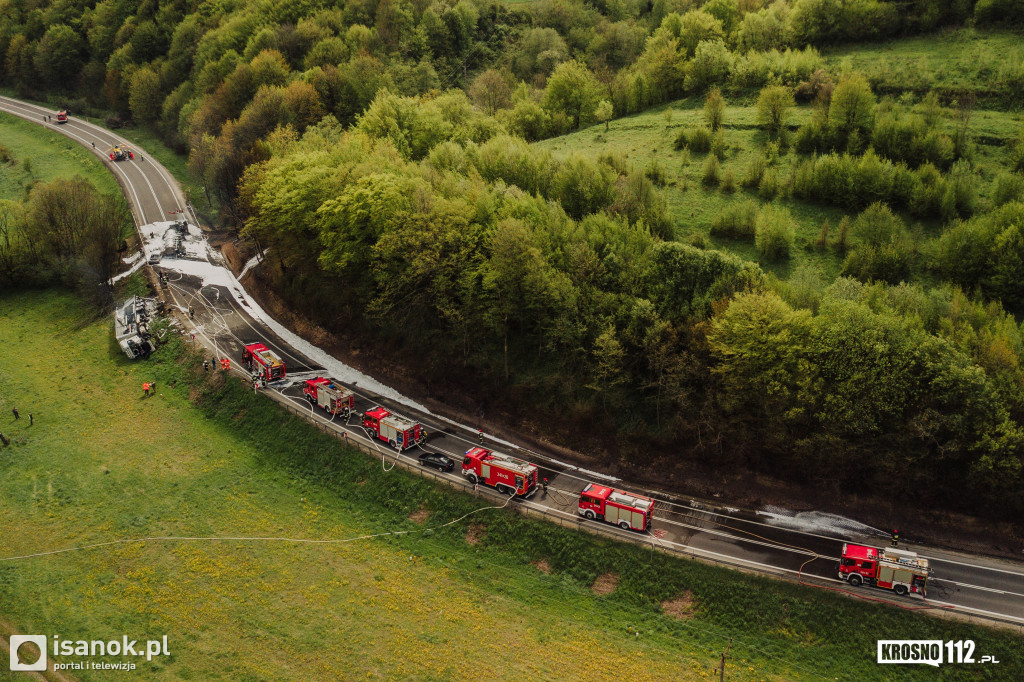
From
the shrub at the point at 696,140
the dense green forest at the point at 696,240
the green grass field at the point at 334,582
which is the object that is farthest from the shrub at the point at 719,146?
the green grass field at the point at 334,582

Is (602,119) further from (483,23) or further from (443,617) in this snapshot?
(443,617)

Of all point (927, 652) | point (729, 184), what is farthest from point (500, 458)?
point (729, 184)

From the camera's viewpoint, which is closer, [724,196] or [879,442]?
[879,442]

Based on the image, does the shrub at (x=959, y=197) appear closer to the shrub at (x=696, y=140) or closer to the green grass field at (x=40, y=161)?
the shrub at (x=696, y=140)

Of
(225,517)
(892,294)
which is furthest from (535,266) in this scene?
(225,517)

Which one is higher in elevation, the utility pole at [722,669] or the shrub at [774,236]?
the shrub at [774,236]
